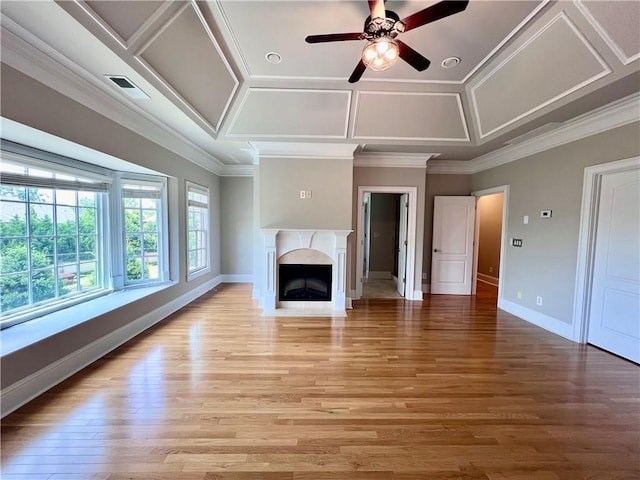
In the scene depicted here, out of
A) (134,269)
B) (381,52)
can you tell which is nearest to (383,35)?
(381,52)

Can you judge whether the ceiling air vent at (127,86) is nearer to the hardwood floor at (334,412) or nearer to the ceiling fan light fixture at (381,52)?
the ceiling fan light fixture at (381,52)

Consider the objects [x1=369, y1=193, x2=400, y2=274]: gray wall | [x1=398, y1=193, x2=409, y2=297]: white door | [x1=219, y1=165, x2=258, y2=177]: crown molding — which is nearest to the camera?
[x1=398, y1=193, x2=409, y2=297]: white door

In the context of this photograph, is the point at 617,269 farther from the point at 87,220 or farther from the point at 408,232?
the point at 87,220

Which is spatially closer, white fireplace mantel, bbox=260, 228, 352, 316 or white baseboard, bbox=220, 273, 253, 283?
white fireplace mantel, bbox=260, 228, 352, 316

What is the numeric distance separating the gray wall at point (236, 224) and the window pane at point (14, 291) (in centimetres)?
364

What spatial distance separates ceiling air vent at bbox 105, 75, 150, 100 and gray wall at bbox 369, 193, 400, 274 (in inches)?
204

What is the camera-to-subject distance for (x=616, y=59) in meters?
2.19

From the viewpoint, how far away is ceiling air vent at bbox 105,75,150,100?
2274 mm

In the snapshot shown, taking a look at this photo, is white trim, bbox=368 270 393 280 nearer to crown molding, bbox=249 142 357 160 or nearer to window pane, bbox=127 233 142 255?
crown molding, bbox=249 142 357 160

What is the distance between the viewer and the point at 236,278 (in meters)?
6.13

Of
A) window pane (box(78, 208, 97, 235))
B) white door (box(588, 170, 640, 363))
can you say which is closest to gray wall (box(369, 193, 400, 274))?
white door (box(588, 170, 640, 363))

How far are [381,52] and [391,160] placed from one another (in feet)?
9.84

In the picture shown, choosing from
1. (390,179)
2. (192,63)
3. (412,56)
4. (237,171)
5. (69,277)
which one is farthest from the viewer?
(237,171)

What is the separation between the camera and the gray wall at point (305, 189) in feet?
13.8
